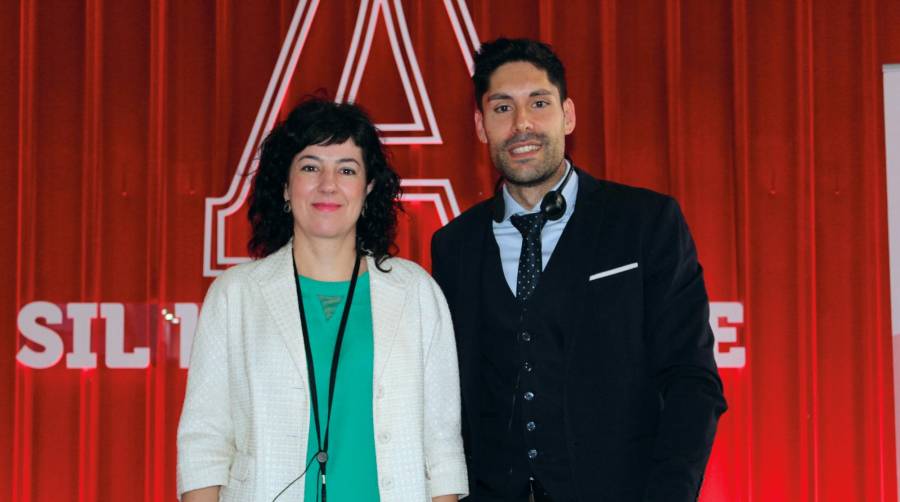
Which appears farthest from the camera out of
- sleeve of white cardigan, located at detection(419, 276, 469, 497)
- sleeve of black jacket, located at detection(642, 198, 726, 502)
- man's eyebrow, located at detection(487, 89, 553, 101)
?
man's eyebrow, located at detection(487, 89, 553, 101)

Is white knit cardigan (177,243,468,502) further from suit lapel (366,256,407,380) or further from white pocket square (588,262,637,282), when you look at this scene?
white pocket square (588,262,637,282)

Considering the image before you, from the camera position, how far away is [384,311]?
185 centimetres

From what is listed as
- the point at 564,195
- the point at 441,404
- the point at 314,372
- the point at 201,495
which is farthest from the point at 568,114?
the point at 201,495

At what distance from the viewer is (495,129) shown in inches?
82.0

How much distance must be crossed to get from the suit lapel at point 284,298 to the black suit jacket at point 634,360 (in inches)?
15.7

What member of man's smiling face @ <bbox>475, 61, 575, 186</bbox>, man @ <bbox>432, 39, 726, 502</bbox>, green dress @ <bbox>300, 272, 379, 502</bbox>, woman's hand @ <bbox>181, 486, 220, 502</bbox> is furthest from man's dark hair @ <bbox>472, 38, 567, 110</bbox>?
woman's hand @ <bbox>181, 486, 220, 502</bbox>

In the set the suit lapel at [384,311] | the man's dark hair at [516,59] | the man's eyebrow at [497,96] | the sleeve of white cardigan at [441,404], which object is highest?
the man's dark hair at [516,59]

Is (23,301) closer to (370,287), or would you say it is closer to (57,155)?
(57,155)

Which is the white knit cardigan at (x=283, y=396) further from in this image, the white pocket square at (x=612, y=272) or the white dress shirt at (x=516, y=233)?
the white pocket square at (x=612, y=272)

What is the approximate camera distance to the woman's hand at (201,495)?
5.70ft

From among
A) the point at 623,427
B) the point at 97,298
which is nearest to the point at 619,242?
the point at 623,427

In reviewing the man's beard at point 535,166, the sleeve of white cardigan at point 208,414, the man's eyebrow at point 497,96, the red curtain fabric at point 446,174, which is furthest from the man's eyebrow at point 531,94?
the red curtain fabric at point 446,174

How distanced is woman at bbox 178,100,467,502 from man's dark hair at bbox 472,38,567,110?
33 cm

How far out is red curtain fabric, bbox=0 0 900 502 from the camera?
135 inches
